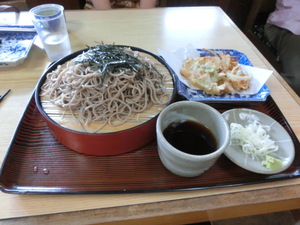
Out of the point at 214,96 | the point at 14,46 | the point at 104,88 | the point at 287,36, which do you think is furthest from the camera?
the point at 287,36

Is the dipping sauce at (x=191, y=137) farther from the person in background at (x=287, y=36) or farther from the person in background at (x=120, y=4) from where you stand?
the person in background at (x=120, y=4)

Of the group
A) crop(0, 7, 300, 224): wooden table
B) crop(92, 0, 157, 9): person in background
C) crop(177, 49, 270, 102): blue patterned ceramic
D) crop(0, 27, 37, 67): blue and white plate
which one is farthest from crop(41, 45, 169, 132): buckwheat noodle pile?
crop(92, 0, 157, 9): person in background

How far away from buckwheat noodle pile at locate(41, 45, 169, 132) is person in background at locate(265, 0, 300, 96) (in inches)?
59.3

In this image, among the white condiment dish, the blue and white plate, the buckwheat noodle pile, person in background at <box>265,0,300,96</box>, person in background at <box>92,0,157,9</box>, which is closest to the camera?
the white condiment dish

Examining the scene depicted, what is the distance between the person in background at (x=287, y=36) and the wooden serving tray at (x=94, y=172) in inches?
52.2

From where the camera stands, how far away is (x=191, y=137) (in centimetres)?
81

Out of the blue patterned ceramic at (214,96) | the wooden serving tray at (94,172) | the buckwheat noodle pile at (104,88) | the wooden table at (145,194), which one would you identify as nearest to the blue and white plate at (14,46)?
the wooden table at (145,194)

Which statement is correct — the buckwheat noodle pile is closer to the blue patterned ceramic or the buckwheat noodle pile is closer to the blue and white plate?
the blue patterned ceramic

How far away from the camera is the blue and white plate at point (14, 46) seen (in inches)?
49.0

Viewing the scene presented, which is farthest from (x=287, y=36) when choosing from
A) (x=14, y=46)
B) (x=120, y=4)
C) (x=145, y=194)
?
(x=14, y=46)

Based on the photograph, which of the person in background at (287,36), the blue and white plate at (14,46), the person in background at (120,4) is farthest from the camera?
the person in background at (120,4)

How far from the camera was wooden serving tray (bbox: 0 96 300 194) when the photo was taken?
0.74 m

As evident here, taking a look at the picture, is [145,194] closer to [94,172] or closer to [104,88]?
[94,172]

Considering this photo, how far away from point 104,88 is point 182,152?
0.43 m
